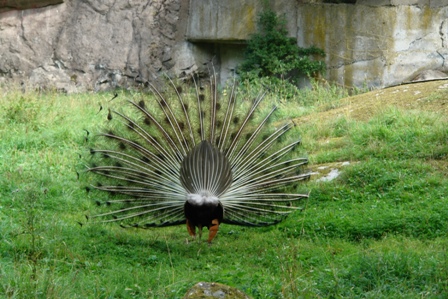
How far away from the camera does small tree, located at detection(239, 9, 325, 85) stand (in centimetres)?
1728

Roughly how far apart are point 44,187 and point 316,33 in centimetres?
1009

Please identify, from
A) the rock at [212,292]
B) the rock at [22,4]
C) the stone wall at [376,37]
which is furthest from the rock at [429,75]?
the rock at [212,292]

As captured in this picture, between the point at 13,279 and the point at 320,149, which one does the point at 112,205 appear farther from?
the point at 320,149

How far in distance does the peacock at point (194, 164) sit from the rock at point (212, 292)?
2.74 m

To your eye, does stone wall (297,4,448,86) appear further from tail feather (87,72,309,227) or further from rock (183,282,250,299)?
rock (183,282,250,299)

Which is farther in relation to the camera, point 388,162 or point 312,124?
point 312,124

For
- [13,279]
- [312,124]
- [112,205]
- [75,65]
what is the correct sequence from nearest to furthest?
[13,279]
[112,205]
[312,124]
[75,65]

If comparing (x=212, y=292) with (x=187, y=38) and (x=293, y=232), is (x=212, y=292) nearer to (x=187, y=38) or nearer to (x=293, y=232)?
(x=293, y=232)

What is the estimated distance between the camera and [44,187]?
8961 millimetres

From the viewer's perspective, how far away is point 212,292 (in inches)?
170

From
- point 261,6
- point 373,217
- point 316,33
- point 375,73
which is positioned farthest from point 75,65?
point 373,217

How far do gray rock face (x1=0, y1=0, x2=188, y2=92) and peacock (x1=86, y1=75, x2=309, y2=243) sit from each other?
1063 cm

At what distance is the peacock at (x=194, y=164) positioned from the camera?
734 centimetres

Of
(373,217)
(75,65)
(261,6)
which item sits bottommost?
(373,217)
